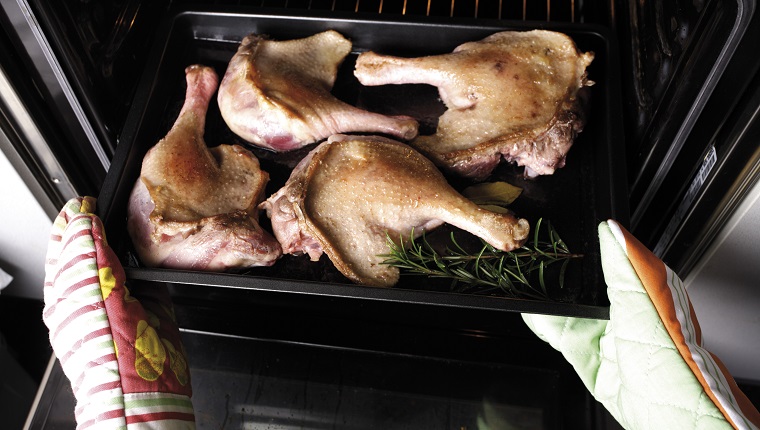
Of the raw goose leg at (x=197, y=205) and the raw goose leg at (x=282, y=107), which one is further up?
the raw goose leg at (x=282, y=107)

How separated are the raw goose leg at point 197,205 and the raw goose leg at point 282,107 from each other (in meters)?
0.07

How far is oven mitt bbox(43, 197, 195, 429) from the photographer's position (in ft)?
4.37

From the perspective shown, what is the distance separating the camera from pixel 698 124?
55.6 inches

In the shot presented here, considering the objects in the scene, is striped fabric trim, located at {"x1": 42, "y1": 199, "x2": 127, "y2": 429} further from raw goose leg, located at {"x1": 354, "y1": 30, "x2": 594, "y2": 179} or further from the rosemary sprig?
raw goose leg, located at {"x1": 354, "y1": 30, "x2": 594, "y2": 179}

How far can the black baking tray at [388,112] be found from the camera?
1402 millimetres

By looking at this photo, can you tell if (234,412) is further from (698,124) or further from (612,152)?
(698,124)

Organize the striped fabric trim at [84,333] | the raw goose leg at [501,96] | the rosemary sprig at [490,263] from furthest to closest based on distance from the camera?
the raw goose leg at [501,96]
the rosemary sprig at [490,263]
the striped fabric trim at [84,333]

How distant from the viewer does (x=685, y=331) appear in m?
1.23

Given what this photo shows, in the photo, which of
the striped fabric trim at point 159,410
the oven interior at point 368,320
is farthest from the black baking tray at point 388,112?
the striped fabric trim at point 159,410

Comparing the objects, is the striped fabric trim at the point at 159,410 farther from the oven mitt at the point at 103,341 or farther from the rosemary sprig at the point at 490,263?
the rosemary sprig at the point at 490,263

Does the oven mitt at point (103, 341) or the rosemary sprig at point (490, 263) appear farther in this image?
the rosemary sprig at point (490, 263)

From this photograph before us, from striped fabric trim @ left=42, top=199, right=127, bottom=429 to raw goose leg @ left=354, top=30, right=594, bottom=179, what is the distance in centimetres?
73

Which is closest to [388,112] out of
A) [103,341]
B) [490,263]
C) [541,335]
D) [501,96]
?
[501,96]

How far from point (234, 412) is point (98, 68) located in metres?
0.84
